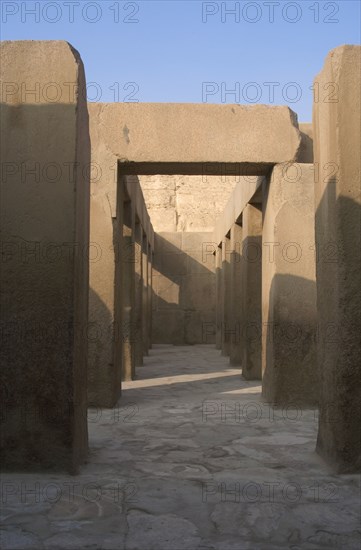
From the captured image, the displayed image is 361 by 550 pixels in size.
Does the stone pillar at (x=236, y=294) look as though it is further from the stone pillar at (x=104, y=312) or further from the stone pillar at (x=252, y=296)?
the stone pillar at (x=104, y=312)

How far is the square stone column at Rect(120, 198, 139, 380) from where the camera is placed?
9070 millimetres

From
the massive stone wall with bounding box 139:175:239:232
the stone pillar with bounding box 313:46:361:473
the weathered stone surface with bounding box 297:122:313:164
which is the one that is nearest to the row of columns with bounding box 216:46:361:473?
the stone pillar with bounding box 313:46:361:473

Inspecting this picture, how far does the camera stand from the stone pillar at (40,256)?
13.1ft

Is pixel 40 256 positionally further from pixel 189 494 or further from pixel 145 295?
pixel 145 295

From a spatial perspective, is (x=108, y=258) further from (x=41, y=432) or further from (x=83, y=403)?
(x=41, y=432)

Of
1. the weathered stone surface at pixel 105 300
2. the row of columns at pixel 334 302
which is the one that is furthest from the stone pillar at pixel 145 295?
the row of columns at pixel 334 302

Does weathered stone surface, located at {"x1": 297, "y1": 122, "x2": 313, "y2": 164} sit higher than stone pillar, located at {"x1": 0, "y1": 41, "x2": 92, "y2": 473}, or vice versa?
weathered stone surface, located at {"x1": 297, "y1": 122, "x2": 313, "y2": 164}

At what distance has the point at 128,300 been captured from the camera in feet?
30.3

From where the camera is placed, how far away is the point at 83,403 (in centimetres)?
446

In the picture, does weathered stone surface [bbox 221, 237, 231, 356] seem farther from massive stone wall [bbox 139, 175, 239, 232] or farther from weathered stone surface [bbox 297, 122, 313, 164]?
massive stone wall [bbox 139, 175, 239, 232]

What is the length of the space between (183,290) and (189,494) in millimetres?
14691

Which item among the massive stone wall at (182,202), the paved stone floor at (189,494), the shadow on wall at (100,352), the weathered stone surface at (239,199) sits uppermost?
the massive stone wall at (182,202)

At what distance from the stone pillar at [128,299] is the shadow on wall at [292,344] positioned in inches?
106

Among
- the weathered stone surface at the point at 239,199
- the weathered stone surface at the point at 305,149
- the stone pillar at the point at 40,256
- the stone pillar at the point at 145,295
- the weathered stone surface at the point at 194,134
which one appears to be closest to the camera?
the stone pillar at the point at 40,256
